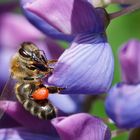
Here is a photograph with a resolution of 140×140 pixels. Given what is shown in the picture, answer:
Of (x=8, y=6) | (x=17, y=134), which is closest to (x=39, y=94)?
(x=17, y=134)

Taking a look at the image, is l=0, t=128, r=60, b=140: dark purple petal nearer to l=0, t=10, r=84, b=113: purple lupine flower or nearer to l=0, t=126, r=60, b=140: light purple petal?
l=0, t=126, r=60, b=140: light purple petal

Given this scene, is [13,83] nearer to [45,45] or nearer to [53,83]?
[53,83]

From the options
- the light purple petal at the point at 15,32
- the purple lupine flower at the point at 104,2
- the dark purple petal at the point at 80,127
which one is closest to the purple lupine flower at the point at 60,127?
the dark purple petal at the point at 80,127

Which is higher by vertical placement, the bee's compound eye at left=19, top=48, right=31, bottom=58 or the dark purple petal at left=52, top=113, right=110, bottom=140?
the bee's compound eye at left=19, top=48, right=31, bottom=58

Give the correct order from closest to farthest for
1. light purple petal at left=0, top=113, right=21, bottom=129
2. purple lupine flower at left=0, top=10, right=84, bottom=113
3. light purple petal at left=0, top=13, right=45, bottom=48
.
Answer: light purple petal at left=0, top=113, right=21, bottom=129 < purple lupine flower at left=0, top=10, right=84, bottom=113 < light purple petal at left=0, top=13, right=45, bottom=48

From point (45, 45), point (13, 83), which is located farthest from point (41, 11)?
point (45, 45)

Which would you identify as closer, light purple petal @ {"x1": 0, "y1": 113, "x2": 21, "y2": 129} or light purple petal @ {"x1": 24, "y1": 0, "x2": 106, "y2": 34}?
light purple petal @ {"x1": 24, "y1": 0, "x2": 106, "y2": 34}

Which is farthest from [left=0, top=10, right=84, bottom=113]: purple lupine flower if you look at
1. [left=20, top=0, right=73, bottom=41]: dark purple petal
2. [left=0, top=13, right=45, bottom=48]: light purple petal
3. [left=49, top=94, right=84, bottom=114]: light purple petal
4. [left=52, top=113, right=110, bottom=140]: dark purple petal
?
[left=52, top=113, right=110, bottom=140]: dark purple petal
